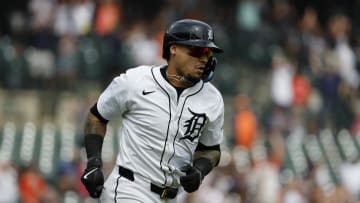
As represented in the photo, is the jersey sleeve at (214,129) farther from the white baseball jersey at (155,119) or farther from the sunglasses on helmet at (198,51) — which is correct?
the sunglasses on helmet at (198,51)

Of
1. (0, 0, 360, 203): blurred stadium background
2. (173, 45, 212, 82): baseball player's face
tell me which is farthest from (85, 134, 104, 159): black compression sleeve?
(0, 0, 360, 203): blurred stadium background

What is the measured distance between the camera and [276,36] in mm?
19750

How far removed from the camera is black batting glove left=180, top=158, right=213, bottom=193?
6820 millimetres

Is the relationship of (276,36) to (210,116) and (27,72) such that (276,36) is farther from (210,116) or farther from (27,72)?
(210,116)

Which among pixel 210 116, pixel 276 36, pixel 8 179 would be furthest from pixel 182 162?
pixel 276 36

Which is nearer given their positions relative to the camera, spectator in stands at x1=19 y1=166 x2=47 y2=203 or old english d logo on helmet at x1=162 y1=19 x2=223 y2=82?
old english d logo on helmet at x1=162 y1=19 x2=223 y2=82

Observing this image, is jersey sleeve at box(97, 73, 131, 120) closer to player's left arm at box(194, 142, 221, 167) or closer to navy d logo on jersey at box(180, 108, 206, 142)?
navy d logo on jersey at box(180, 108, 206, 142)

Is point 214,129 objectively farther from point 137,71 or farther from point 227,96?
point 227,96

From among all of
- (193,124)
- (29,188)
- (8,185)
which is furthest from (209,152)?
(29,188)

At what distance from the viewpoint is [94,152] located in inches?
276

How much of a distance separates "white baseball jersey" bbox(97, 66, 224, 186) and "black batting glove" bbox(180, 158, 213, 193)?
0.10 meters

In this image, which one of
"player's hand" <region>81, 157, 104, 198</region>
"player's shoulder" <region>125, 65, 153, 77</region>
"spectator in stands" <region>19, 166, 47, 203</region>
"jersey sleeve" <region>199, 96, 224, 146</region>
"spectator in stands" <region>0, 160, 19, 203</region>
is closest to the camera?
"player's hand" <region>81, 157, 104, 198</region>

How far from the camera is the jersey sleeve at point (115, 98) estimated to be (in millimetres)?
6977

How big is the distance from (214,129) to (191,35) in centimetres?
64
